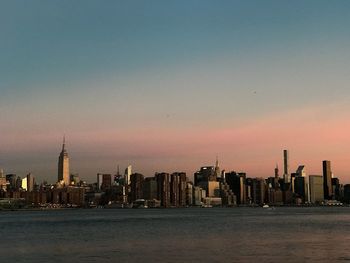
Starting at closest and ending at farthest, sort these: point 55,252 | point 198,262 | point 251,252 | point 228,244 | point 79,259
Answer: point 198,262 → point 79,259 → point 251,252 → point 55,252 → point 228,244

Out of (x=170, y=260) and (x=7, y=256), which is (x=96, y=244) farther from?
(x=170, y=260)

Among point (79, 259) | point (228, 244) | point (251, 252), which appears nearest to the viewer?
point (79, 259)

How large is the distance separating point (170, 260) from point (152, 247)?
13.3 metres

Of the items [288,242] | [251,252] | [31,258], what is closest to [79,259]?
[31,258]

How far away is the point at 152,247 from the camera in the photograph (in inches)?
2397

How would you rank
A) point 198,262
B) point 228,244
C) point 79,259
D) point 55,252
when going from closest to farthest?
point 198,262
point 79,259
point 55,252
point 228,244

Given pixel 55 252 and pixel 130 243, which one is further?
pixel 130 243

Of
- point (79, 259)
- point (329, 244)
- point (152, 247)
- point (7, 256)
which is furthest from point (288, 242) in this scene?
point (7, 256)

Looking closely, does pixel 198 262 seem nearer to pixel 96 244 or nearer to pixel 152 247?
pixel 152 247

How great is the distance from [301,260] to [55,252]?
1003 inches

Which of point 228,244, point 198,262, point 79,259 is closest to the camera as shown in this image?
point 198,262

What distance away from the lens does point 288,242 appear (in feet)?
211

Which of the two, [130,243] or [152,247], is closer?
[152,247]

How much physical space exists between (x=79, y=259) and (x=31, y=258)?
17.9ft
